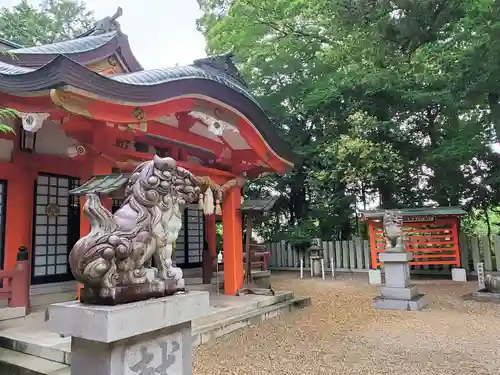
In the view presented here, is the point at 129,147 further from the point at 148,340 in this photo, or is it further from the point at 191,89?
the point at 148,340

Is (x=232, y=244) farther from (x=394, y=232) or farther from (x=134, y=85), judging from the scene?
(x=134, y=85)

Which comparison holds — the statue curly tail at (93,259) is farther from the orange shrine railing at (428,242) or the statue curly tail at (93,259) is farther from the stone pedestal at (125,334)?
the orange shrine railing at (428,242)

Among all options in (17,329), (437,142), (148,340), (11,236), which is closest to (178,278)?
(148,340)

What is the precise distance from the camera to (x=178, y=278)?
108 inches

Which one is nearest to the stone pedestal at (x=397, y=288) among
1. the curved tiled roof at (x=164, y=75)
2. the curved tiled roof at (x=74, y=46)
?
the curved tiled roof at (x=164, y=75)

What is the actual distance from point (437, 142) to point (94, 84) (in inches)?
462

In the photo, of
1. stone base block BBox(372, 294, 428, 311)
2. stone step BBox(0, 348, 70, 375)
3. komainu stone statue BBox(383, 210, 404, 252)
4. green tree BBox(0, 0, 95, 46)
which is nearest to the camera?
stone step BBox(0, 348, 70, 375)

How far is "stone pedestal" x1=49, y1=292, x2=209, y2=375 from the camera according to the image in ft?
7.09

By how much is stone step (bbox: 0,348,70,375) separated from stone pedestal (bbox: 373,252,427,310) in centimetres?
574

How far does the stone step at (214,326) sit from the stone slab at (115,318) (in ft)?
6.11

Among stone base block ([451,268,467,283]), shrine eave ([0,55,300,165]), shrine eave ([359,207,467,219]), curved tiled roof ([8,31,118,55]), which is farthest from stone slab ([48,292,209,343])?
stone base block ([451,268,467,283])

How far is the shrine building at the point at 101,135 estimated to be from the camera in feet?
14.0

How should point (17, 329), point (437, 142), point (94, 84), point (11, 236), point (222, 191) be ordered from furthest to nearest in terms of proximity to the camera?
point (437, 142), point (222, 191), point (11, 236), point (17, 329), point (94, 84)

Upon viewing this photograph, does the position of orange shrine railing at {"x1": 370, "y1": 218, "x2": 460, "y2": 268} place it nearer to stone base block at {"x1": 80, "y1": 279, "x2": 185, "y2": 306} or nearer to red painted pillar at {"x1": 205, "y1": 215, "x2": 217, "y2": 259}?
red painted pillar at {"x1": 205, "y1": 215, "x2": 217, "y2": 259}
